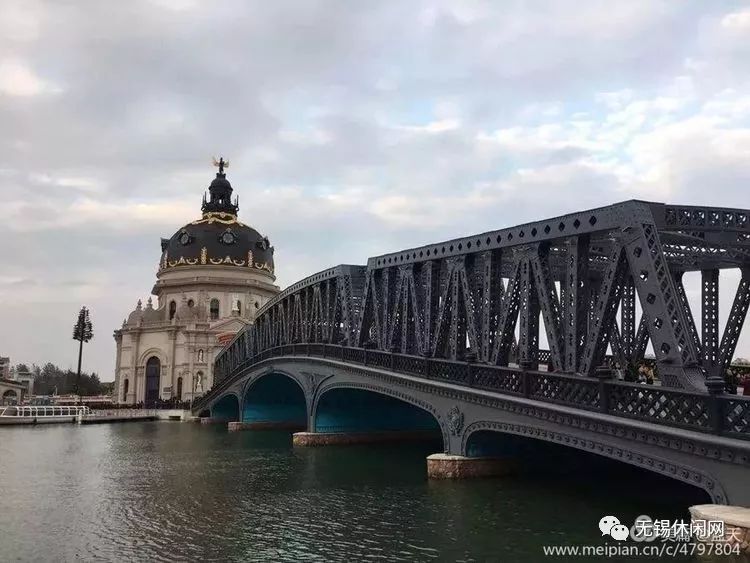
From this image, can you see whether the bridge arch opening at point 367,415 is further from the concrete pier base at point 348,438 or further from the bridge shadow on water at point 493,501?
the bridge shadow on water at point 493,501

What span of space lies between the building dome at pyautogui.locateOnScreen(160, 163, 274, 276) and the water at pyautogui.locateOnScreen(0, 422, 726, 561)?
76.1 meters

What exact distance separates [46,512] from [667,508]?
59.0ft

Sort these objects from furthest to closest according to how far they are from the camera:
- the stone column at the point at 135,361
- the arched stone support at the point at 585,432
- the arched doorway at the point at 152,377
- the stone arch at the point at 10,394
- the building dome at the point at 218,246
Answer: the building dome at the point at 218,246 < the stone arch at the point at 10,394 < the arched doorway at the point at 152,377 < the stone column at the point at 135,361 < the arched stone support at the point at 585,432

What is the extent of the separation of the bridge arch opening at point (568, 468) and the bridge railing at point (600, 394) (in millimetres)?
2012

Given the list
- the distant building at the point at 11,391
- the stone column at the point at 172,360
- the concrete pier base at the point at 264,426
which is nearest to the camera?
the concrete pier base at the point at 264,426

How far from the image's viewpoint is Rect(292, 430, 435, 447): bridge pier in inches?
1597

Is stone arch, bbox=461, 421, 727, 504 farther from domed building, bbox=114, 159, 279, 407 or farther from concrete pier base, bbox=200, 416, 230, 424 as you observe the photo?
domed building, bbox=114, 159, 279, 407

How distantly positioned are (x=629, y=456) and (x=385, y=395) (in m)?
19.9

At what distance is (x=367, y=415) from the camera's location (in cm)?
4231

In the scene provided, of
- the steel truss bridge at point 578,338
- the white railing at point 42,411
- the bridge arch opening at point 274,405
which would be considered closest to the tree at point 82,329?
the white railing at point 42,411

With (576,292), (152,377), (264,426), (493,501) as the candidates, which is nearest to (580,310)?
(576,292)

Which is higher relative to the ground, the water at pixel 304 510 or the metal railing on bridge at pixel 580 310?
the metal railing on bridge at pixel 580 310

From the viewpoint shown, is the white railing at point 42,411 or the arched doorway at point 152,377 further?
the arched doorway at point 152,377

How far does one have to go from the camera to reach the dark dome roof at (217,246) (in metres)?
109
